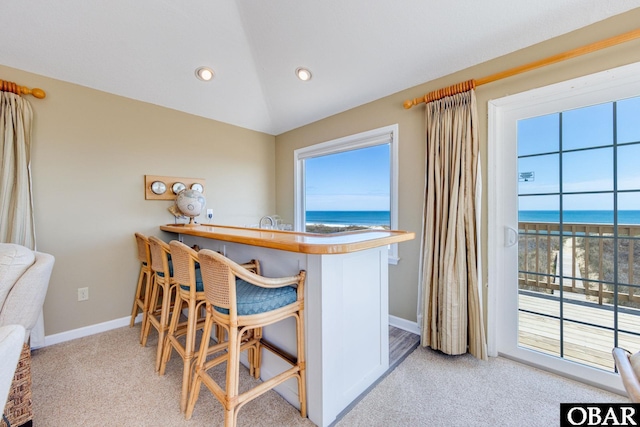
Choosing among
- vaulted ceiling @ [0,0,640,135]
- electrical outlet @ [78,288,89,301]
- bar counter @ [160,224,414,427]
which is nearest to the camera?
bar counter @ [160,224,414,427]

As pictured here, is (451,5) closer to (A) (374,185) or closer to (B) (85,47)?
(A) (374,185)

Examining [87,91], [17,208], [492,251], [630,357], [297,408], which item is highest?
[87,91]

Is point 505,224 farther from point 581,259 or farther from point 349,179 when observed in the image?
point 349,179

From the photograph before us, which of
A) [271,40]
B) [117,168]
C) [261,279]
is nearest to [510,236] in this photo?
[261,279]

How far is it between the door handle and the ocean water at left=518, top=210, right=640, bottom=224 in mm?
98

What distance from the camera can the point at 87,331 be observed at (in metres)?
2.43

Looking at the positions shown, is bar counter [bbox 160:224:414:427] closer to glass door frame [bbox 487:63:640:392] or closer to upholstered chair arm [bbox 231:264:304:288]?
upholstered chair arm [bbox 231:264:304:288]

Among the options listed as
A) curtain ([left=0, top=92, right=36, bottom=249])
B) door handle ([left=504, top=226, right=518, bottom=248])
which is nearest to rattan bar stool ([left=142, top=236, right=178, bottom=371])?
curtain ([left=0, top=92, right=36, bottom=249])

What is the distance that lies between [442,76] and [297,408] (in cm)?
269

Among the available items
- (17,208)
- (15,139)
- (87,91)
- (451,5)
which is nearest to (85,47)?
(87,91)

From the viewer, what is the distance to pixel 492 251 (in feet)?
6.68

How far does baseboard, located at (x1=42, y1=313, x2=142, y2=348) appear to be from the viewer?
2.27 metres

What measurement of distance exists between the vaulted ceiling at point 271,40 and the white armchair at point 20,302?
1720mm

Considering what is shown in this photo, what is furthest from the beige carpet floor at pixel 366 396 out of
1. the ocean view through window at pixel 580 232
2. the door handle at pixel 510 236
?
the door handle at pixel 510 236
